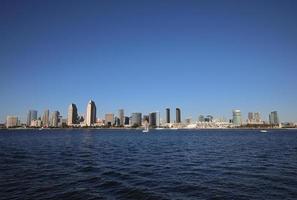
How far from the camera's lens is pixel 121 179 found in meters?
30.0

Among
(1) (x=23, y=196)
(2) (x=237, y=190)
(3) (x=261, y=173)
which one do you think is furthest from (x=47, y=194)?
(3) (x=261, y=173)

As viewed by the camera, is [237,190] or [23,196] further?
[237,190]

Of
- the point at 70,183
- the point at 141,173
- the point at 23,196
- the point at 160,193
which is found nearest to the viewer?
the point at 23,196

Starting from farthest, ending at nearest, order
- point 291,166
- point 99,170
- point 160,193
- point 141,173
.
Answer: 1. point 291,166
2. point 99,170
3. point 141,173
4. point 160,193

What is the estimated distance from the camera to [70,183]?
91.0 feet

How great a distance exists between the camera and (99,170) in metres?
36.2

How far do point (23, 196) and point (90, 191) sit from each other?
5529mm

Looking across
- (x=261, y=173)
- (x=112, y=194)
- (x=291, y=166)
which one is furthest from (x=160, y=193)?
(x=291, y=166)

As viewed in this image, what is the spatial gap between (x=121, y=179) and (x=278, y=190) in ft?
51.9

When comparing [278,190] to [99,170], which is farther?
[99,170]

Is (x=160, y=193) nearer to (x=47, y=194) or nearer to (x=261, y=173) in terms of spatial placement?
(x=47, y=194)

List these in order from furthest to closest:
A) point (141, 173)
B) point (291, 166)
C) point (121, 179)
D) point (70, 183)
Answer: point (291, 166) → point (141, 173) → point (121, 179) → point (70, 183)

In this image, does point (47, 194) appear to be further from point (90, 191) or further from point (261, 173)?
point (261, 173)

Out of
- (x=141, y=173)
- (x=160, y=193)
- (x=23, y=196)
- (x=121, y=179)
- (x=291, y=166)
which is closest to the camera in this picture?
(x=23, y=196)
